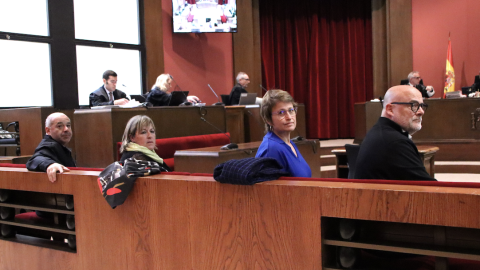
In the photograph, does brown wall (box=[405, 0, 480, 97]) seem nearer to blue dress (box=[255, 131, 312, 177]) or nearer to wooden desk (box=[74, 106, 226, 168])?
wooden desk (box=[74, 106, 226, 168])

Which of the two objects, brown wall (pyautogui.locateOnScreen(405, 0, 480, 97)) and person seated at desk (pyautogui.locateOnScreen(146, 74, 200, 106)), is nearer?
person seated at desk (pyautogui.locateOnScreen(146, 74, 200, 106))

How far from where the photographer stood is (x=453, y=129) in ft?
21.1

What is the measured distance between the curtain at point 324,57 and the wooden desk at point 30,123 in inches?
202

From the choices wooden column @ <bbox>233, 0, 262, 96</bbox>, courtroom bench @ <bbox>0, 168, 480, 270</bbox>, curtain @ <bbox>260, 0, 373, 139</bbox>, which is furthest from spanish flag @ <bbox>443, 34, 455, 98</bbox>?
courtroom bench @ <bbox>0, 168, 480, 270</bbox>

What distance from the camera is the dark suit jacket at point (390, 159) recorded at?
1.81m

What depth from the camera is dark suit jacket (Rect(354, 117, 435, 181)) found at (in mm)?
1813

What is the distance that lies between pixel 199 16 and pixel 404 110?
600 cm

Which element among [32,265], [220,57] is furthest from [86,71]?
[32,265]

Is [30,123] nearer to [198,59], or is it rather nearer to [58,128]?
[58,128]

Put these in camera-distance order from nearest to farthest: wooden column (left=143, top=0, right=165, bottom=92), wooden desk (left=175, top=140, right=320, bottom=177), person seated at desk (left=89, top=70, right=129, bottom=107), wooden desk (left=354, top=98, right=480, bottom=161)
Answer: wooden desk (left=175, top=140, right=320, bottom=177)
person seated at desk (left=89, top=70, right=129, bottom=107)
wooden desk (left=354, top=98, right=480, bottom=161)
wooden column (left=143, top=0, right=165, bottom=92)

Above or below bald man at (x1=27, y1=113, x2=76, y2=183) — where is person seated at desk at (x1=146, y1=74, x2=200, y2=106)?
above

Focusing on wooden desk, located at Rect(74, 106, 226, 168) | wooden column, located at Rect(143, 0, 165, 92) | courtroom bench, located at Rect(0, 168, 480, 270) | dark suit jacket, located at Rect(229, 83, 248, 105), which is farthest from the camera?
wooden column, located at Rect(143, 0, 165, 92)

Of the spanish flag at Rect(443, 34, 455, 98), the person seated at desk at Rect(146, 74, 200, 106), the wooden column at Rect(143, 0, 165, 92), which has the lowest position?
the person seated at desk at Rect(146, 74, 200, 106)

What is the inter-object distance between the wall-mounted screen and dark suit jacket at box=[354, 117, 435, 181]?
237 inches
